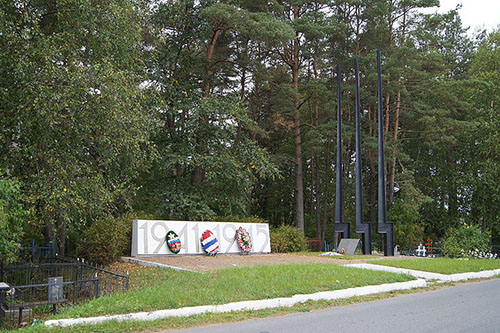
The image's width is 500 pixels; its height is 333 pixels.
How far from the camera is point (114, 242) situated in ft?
47.7

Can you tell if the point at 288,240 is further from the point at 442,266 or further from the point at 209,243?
the point at 442,266

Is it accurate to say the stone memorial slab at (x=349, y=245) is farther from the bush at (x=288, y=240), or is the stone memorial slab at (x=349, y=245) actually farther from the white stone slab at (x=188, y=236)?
the white stone slab at (x=188, y=236)

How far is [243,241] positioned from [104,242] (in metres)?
5.87

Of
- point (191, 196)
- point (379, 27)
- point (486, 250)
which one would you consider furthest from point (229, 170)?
point (379, 27)

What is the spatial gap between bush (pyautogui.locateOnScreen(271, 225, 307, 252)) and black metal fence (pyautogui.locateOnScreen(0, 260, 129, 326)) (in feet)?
32.5

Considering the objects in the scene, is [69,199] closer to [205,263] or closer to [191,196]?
[205,263]

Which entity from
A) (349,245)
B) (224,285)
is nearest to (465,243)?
(349,245)

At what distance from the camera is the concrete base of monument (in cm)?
728

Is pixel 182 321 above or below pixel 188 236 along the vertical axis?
below

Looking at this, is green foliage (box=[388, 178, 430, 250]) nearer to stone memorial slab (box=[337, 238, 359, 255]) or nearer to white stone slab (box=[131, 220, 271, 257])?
stone memorial slab (box=[337, 238, 359, 255])

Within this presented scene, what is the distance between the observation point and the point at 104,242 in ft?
47.7

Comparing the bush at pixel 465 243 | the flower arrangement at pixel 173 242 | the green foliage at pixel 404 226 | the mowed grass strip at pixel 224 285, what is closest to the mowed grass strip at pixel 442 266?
the mowed grass strip at pixel 224 285

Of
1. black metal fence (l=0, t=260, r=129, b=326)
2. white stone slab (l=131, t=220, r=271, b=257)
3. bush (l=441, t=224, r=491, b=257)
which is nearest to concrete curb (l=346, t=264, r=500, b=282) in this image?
white stone slab (l=131, t=220, r=271, b=257)

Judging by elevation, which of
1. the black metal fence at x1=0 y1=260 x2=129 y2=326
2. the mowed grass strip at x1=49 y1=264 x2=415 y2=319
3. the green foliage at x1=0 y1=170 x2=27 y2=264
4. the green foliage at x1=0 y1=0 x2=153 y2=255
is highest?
the green foliage at x1=0 y1=0 x2=153 y2=255
